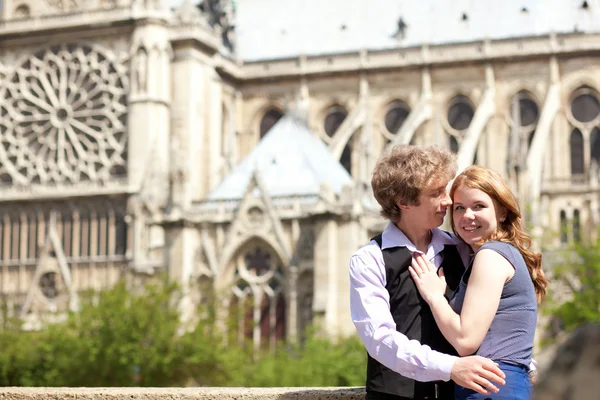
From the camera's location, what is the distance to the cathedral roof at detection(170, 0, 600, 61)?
4341cm

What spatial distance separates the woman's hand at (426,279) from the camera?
14.4ft

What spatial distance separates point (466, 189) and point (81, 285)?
36.8 meters

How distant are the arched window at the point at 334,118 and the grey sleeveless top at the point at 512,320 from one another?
133 ft

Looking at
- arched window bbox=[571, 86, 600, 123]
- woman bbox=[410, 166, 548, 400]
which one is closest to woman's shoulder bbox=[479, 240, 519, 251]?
woman bbox=[410, 166, 548, 400]

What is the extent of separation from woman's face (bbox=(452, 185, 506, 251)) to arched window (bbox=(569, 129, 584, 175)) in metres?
37.5

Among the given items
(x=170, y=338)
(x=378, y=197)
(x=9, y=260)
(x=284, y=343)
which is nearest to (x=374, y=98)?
(x=9, y=260)

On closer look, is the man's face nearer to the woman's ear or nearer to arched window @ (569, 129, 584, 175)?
the woman's ear

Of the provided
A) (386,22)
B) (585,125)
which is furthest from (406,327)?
(386,22)

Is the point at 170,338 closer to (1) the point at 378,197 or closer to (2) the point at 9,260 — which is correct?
(2) the point at 9,260

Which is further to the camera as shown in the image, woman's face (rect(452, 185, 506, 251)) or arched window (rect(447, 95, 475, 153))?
arched window (rect(447, 95, 475, 153))

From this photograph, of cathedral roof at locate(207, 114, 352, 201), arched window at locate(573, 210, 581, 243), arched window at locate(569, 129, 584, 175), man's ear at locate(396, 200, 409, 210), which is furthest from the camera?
arched window at locate(569, 129, 584, 175)

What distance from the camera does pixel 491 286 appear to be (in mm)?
4184

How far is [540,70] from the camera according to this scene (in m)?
42.0

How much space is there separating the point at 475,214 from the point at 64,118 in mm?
39159
